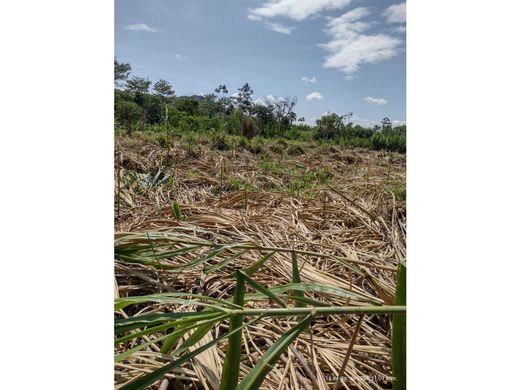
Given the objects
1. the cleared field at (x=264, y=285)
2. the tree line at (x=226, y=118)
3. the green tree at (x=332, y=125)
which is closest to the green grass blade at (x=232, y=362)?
the cleared field at (x=264, y=285)

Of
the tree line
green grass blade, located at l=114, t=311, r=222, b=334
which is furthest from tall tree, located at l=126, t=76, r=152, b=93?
green grass blade, located at l=114, t=311, r=222, b=334

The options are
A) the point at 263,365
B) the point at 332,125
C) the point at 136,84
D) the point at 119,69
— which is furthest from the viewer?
the point at 332,125

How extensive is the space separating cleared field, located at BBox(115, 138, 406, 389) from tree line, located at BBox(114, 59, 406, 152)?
1961mm

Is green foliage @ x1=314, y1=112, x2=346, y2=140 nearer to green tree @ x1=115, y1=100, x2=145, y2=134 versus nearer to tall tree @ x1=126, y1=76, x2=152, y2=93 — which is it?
green tree @ x1=115, y1=100, x2=145, y2=134

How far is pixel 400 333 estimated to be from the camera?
0.33m

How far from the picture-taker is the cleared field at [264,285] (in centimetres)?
32

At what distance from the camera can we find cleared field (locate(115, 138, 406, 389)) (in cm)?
32

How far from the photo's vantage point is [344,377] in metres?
0.41

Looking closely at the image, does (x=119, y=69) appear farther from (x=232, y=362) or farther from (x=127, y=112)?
(x=127, y=112)

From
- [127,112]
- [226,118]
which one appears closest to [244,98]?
[226,118]

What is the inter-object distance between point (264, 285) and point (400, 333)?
32cm
